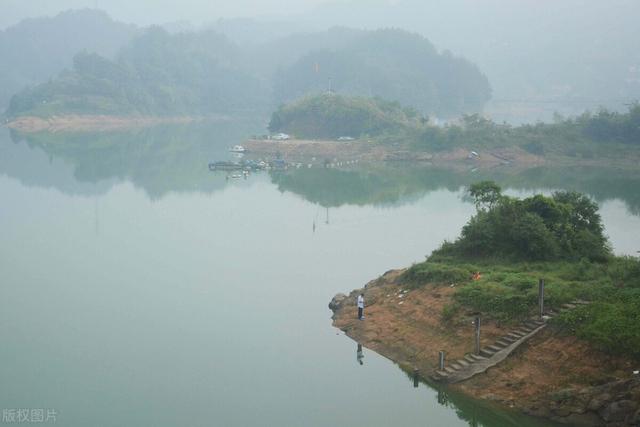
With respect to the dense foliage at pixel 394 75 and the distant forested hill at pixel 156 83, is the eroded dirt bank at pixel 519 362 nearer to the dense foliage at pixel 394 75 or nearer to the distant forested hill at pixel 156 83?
the distant forested hill at pixel 156 83

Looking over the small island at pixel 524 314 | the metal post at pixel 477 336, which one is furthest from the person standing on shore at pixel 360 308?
the metal post at pixel 477 336

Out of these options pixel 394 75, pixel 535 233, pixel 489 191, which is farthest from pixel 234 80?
pixel 535 233

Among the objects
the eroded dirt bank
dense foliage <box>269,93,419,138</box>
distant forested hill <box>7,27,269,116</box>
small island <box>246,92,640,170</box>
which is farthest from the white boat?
the eroded dirt bank

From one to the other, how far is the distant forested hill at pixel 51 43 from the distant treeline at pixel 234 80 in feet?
47.3

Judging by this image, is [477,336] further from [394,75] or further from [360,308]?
[394,75]

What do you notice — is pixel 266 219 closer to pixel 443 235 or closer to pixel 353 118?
pixel 443 235

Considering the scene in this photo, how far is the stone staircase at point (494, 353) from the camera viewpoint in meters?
12.3

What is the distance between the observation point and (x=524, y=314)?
12.9 metres

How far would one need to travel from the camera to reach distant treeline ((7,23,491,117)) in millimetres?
77688

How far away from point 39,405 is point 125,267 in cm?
816

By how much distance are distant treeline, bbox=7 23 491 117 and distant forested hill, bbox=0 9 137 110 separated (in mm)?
14429

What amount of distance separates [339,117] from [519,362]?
45510mm

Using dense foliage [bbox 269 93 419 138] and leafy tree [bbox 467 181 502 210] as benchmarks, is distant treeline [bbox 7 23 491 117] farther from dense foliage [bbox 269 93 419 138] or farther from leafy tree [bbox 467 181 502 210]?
leafy tree [bbox 467 181 502 210]

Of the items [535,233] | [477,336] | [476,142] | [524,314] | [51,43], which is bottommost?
[477,336]
